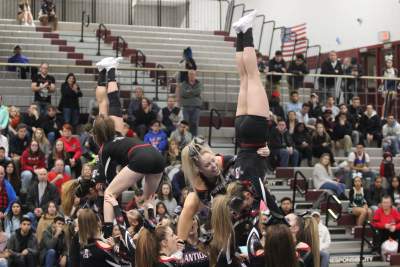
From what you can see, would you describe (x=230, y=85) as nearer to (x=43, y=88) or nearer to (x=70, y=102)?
(x=70, y=102)

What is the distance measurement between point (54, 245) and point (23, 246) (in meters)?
0.47

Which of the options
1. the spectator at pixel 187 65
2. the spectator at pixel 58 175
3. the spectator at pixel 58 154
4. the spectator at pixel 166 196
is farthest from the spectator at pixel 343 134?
the spectator at pixel 58 175

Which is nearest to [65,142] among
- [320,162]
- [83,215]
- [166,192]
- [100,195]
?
[166,192]

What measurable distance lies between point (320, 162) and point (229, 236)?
399 inches

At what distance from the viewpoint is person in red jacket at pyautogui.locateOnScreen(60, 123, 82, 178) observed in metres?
14.3

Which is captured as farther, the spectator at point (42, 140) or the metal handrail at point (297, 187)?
the metal handrail at point (297, 187)

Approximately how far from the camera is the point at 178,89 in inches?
664

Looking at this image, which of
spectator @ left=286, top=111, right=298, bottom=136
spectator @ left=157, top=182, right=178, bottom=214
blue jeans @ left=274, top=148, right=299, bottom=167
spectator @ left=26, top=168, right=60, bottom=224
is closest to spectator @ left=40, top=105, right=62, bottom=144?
spectator @ left=26, top=168, right=60, bottom=224

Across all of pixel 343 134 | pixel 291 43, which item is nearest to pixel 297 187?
pixel 343 134

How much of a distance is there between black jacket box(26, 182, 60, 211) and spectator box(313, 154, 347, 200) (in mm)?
5217

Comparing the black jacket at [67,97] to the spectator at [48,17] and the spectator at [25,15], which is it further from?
the spectator at [48,17]

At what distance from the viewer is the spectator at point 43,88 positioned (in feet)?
52.2

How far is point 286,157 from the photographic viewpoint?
16.3m

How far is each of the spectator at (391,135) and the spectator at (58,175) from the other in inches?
296
